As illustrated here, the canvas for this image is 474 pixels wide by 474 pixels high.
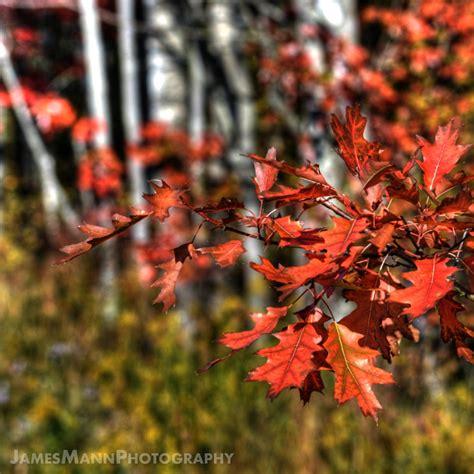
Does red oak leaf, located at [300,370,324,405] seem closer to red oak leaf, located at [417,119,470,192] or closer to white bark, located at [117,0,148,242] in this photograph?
red oak leaf, located at [417,119,470,192]

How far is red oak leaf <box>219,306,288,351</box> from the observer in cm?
83

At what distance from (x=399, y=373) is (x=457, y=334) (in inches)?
106

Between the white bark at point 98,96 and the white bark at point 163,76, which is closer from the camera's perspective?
the white bark at point 98,96

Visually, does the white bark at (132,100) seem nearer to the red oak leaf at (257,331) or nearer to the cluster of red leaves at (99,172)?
the cluster of red leaves at (99,172)

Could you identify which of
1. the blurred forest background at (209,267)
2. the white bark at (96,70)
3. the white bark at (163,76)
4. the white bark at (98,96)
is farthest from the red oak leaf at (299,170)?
the white bark at (163,76)

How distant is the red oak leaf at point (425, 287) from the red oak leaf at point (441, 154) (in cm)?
19

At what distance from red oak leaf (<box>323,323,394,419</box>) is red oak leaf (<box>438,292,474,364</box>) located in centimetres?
10

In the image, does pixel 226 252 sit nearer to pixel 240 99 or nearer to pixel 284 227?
pixel 284 227

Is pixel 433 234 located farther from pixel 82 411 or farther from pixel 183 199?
pixel 82 411

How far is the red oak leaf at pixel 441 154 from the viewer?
948mm

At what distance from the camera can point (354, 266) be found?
34.3 inches

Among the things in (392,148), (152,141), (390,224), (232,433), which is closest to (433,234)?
(390,224)

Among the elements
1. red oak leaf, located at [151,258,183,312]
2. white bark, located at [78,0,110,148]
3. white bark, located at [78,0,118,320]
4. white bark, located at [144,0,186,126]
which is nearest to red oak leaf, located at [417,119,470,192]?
red oak leaf, located at [151,258,183,312]

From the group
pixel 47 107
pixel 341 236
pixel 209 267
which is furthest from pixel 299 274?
pixel 47 107
